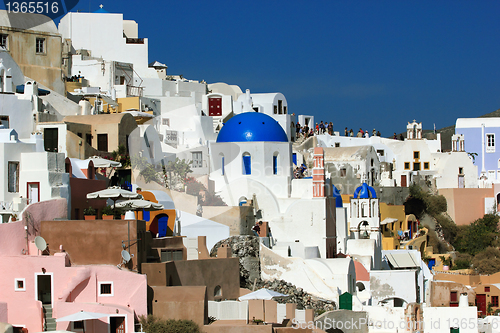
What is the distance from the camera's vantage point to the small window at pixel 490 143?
2280 inches

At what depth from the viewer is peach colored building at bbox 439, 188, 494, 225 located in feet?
169

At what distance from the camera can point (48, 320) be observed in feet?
69.5

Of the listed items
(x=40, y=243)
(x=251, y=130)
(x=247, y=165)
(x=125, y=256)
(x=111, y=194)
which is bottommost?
(x=125, y=256)

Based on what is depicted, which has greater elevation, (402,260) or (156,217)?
(156,217)

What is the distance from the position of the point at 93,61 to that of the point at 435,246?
2275cm

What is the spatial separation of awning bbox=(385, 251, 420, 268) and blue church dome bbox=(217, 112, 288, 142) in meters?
7.37

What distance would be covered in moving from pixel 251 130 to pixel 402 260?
9192 millimetres

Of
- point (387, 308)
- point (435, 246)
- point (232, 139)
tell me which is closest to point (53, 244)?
point (387, 308)

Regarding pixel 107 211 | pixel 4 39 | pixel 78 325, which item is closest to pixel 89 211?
pixel 107 211

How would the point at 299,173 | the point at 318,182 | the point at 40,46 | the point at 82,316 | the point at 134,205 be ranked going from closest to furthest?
the point at 82,316 → the point at 134,205 → the point at 318,182 → the point at 40,46 → the point at 299,173

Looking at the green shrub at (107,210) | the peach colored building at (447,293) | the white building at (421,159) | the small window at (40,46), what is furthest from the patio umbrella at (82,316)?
the white building at (421,159)

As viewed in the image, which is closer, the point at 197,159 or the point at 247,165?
the point at 247,165

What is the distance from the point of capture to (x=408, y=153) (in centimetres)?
5447

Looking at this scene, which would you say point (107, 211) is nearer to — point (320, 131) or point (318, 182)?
point (318, 182)
